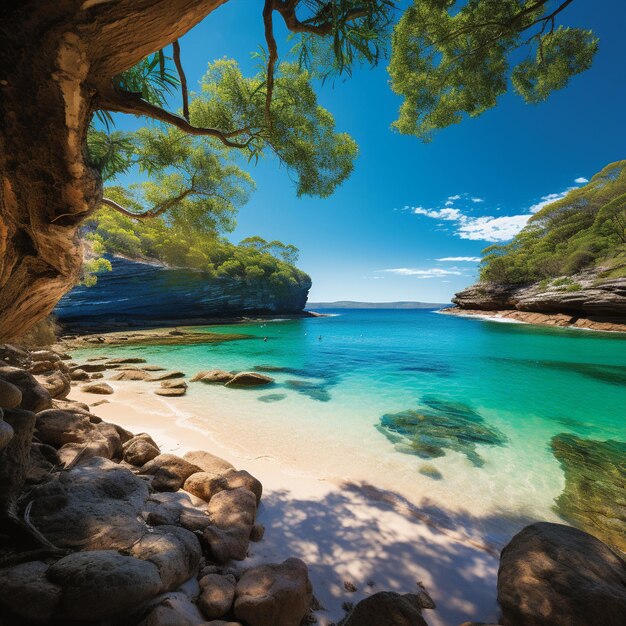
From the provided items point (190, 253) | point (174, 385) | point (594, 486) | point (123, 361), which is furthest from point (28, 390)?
point (190, 253)

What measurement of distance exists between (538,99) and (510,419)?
8265mm

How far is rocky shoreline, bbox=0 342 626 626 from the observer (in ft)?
5.26

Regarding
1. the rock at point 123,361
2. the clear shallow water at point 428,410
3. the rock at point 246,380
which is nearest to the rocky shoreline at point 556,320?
the clear shallow water at point 428,410

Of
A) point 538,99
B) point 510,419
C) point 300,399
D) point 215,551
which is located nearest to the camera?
point 215,551

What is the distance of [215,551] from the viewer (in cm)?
251

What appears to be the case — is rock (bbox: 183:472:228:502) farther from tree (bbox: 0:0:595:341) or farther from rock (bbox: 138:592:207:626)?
tree (bbox: 0:0:595:341)

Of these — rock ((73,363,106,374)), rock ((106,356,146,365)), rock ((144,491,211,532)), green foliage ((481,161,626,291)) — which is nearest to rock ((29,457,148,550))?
rock ((144,491,211,532))

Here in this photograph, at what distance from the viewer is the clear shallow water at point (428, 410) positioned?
4633mm

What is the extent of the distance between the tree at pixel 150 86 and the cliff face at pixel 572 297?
33438mm

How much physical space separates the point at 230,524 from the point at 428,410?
7.32 metres

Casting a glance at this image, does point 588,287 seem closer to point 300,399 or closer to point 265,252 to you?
point 300,399

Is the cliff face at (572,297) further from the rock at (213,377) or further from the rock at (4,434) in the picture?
the rock at (4,434)

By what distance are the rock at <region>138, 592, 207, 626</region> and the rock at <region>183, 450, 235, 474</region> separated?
2.09 metres

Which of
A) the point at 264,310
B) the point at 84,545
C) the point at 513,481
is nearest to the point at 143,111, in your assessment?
the point at 84,545
